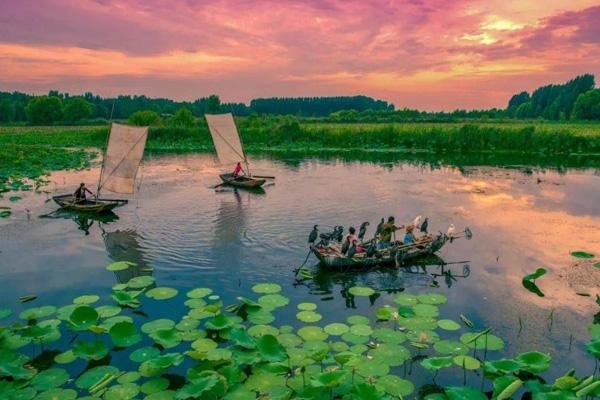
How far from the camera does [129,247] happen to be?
1584 centimetres

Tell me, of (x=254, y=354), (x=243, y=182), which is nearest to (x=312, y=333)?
(x=254, y=354)

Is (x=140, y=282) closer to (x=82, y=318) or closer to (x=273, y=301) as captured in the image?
(x=82, y=318)

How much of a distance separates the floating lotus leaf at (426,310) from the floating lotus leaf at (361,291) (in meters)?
1.35

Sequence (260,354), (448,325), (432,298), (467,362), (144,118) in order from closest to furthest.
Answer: (260,354)
(467,362)
(448,325)
(432,298)
(144,118)

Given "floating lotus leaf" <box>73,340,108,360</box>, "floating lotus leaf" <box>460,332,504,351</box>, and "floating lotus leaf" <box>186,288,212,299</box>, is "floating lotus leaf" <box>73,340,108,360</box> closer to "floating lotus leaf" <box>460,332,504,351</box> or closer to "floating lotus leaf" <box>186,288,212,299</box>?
"floating lotus leaf" <box>186,288,212,299</box>

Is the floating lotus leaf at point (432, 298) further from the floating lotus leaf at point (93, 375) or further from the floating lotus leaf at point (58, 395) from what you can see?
the floating lotus leaf at point (58, 395)

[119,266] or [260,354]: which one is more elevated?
[260,354]

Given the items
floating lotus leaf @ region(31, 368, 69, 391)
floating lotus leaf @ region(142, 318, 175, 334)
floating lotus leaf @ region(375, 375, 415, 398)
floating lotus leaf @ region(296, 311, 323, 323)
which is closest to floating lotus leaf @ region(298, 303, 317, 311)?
floating lotus leaf @ region(296, 311, 323, 323)

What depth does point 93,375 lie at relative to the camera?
7.82 metres

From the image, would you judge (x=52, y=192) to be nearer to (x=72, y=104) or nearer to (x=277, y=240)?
(x=277, y=240)

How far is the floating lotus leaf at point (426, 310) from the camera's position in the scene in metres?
10.3

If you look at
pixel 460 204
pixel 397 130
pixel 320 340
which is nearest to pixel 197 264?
pixel 320 340

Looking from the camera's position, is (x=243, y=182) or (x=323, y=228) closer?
(x=323, y=228)

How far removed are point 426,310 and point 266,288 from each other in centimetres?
398
